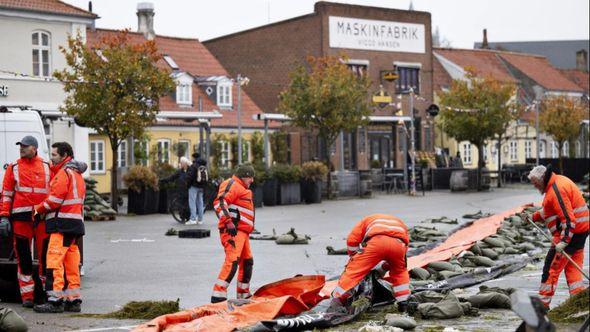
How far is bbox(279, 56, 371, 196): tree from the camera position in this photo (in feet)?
Result: 133

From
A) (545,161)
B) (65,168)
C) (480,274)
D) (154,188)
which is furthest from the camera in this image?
(545,161)

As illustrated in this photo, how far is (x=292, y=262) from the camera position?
17.7 metres

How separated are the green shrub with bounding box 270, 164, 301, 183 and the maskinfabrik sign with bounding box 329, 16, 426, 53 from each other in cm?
2028

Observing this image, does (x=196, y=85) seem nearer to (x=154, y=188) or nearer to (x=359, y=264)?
(x=154, y=188)

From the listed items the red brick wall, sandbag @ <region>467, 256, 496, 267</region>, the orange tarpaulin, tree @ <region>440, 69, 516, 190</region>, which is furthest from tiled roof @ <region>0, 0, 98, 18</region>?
the orange tarpaulin

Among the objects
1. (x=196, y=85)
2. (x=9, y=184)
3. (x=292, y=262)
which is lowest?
(x=292, y=262)

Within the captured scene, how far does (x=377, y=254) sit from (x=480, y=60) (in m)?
64.2

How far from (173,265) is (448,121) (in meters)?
34.1

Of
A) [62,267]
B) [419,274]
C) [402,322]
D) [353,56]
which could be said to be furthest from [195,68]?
[402,322]

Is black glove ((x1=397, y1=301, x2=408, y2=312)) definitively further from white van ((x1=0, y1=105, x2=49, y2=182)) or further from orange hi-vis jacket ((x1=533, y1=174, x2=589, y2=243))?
white van ((x1=0, y1=105, x2=49, y2=182))

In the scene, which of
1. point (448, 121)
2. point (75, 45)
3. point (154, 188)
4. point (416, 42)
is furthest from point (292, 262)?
point (416, 42)

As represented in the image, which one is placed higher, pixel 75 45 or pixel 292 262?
pixel 75 45

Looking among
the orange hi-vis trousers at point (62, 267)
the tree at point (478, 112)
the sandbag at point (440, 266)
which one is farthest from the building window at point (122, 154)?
the orange hi-vis trousers at point (62, 267)

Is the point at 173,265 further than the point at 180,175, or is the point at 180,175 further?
the point at 180,175
